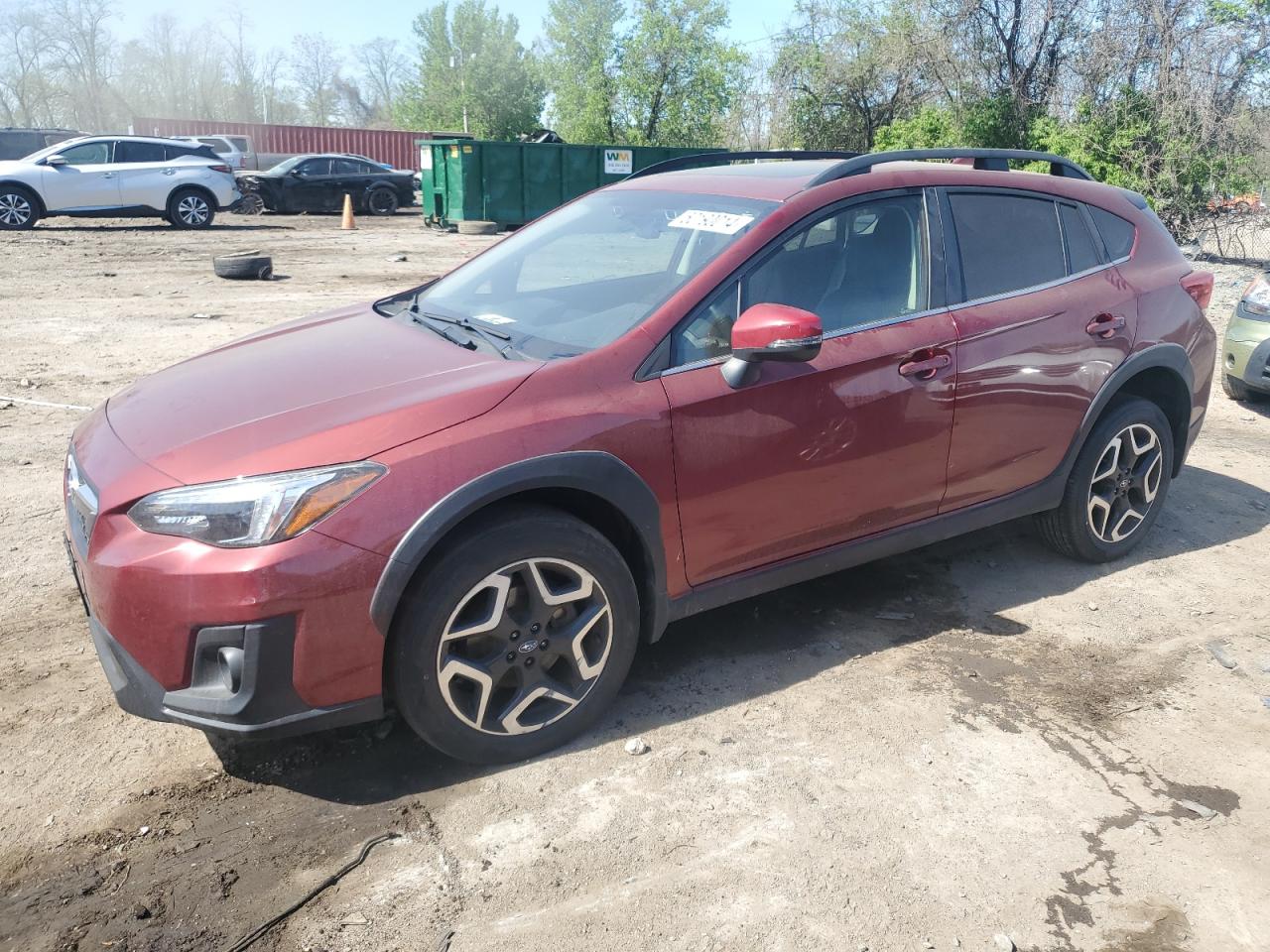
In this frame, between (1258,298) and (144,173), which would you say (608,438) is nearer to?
(1258,298)

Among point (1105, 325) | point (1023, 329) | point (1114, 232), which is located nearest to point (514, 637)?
point (1023, 329)

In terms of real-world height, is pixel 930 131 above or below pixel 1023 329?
above

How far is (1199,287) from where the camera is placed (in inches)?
187

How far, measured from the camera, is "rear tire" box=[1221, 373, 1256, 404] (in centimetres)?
792

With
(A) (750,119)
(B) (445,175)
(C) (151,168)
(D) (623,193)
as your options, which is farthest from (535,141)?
(D) (623,193)

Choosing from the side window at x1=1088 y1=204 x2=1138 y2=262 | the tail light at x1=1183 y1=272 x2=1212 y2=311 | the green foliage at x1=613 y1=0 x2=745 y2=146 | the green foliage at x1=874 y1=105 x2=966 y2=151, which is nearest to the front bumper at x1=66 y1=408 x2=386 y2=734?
the side window at x1=1088 y1=204 x2=1138 y2=262

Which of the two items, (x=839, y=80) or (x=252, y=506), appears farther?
(x=839, y=80)

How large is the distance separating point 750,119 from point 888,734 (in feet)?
111

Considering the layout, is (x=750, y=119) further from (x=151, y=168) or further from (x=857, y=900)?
(x=857, y=900)

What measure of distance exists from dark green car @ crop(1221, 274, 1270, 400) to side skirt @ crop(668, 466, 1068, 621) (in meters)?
4.20

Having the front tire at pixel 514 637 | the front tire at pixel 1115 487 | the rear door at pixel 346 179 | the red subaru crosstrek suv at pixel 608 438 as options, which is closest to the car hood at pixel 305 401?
the red subaru crosstrek suv at pixel 608 438

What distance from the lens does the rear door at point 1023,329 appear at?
3.92 metres

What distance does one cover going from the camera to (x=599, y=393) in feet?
10.2

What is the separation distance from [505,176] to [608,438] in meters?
20.4
